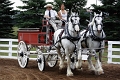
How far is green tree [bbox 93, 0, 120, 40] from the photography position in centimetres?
2478

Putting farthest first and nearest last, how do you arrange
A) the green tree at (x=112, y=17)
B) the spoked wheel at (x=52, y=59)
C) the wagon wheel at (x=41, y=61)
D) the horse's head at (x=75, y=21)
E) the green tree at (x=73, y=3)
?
1. the green tree at (x=73, y=3)
2. the green tree at (x=112, y=17)
3. the spoked wheel at (x=52, y=59)
4. the wagon wheel at (x=41, y=61)
5. the horse's head at (x=75, y=21)

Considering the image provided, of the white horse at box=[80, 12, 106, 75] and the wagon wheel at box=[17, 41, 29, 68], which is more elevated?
the white horse at box=[80, 12, 106, 75]

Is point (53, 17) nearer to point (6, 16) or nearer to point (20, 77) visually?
point (20, 77)

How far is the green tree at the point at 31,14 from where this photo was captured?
30.0 m

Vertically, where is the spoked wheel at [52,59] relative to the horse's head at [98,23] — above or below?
below

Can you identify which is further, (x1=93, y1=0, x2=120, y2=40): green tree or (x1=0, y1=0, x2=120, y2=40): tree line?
(x1=0, y1=0, x2=120, y2=40): tree line

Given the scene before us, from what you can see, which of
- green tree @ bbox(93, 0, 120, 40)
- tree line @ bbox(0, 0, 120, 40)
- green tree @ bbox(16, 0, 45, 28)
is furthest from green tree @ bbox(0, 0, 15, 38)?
green tree @ bbox(93, 0, 120, 40)

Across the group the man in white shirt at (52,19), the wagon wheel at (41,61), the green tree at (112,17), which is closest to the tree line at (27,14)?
the green tree at (112,17)

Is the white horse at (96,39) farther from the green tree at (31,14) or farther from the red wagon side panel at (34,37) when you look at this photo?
the green tree at (31,14)

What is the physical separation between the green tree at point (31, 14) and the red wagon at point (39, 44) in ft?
57.1

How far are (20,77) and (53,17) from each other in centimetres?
→ 310

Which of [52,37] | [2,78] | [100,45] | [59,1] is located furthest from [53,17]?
[59,1]

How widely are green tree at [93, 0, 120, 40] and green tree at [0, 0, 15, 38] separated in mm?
10950

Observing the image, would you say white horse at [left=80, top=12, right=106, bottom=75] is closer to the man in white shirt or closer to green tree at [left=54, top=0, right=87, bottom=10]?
A: the man in white shirt
